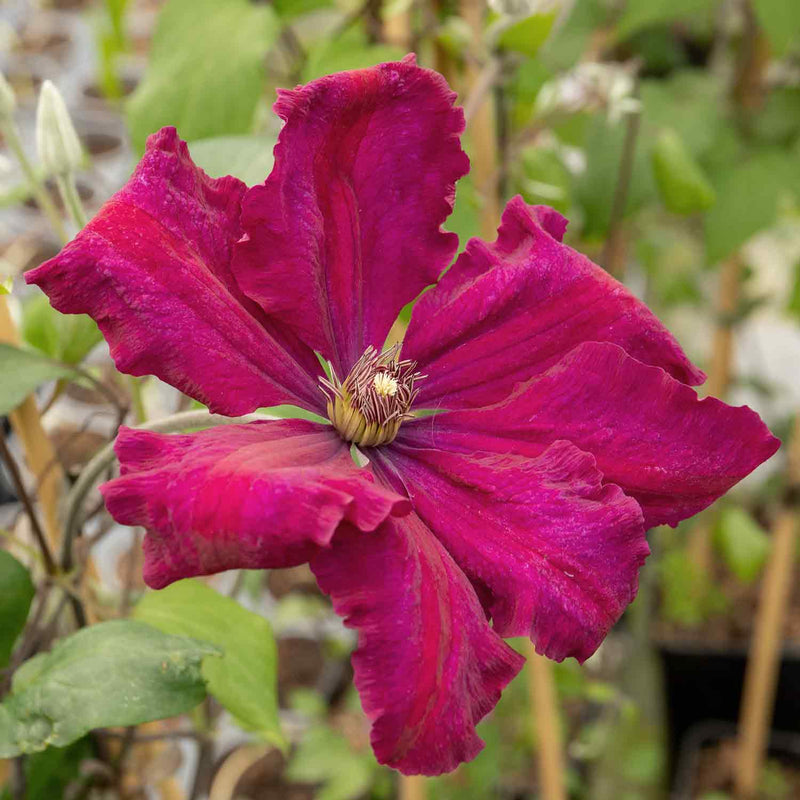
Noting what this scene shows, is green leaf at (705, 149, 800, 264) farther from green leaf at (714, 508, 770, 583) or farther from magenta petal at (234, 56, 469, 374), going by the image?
magenta petal at (234, 56, 469, 374)

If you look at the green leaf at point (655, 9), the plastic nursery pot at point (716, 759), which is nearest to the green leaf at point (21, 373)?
the green leaf at point (655, 9)

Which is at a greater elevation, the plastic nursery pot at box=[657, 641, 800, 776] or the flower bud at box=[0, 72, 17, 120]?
the flower bud at box=[0, 72, 17, 120]

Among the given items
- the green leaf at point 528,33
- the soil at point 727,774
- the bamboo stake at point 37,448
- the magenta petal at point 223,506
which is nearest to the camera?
the magenta petal at point 223,506

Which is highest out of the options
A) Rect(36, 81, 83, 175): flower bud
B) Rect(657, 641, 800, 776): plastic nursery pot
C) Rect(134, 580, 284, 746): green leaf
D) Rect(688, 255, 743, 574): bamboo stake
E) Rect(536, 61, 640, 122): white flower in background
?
Rect(36, 81, 83, 175): flower bud

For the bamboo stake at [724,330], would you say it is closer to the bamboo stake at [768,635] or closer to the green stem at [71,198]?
the bamboo stake at [768,635]

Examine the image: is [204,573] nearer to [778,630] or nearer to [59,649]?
[59,649]

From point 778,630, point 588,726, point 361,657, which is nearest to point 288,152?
point 361,657

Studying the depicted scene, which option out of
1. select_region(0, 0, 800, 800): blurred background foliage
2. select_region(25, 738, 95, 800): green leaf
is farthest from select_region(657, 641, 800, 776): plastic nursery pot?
select_region(25, 738, 95, 800): green leaf
